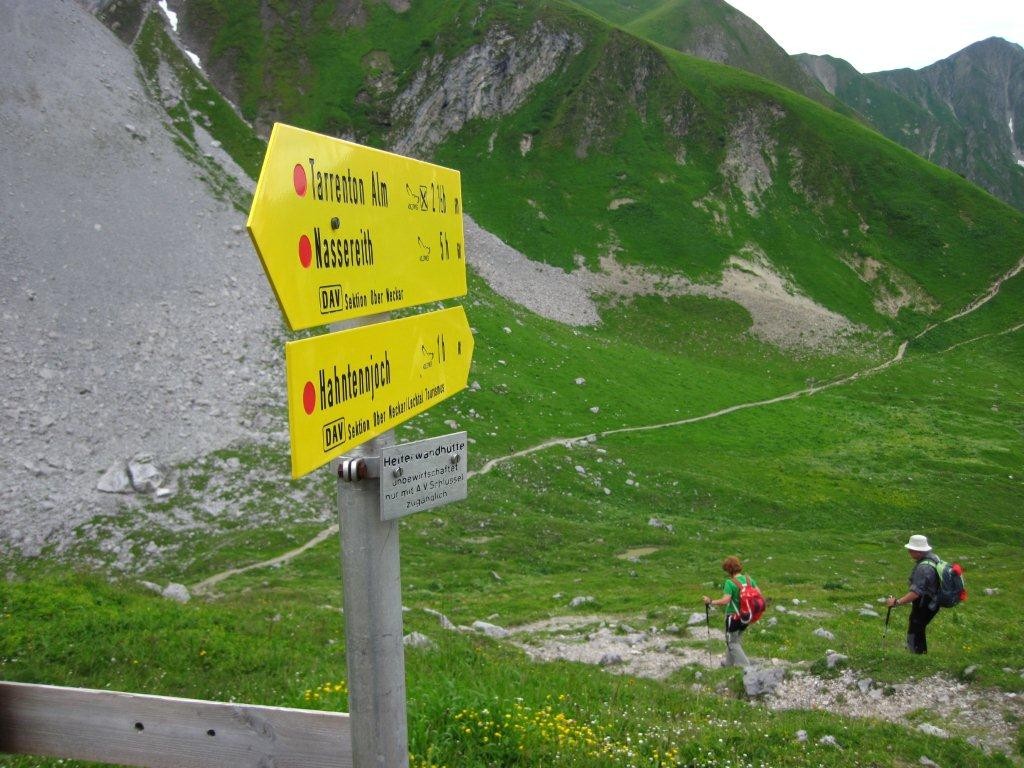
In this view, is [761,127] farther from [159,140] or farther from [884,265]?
[159,140]

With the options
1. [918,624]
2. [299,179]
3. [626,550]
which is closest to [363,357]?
[299,179]

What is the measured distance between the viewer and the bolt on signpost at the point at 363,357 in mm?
3629

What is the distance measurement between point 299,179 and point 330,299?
0.62 metres

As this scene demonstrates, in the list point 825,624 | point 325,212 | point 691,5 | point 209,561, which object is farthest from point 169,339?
point 691,5

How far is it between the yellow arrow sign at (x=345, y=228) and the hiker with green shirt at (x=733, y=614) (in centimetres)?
1092

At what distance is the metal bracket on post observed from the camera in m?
4.16

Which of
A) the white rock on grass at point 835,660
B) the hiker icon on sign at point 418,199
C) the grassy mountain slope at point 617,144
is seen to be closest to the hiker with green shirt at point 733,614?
the white rock on grass at point 835,660

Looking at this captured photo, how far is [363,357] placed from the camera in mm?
4266

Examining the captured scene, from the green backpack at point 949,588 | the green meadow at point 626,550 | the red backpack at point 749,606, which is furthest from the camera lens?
the red backpack at point 749,606

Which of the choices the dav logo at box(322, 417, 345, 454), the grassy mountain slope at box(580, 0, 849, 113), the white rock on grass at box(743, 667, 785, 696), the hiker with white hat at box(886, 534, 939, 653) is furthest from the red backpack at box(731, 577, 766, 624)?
the grassy mountain slope at box(580, 0, 849, 113)

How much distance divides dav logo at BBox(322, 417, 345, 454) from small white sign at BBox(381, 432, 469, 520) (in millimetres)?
311

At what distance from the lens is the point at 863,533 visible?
34.2 metres

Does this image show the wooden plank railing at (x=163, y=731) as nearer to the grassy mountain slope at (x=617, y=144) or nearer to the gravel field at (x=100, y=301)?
the gravel field at (x=100, y=301)

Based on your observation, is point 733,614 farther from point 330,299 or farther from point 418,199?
point 330,299
